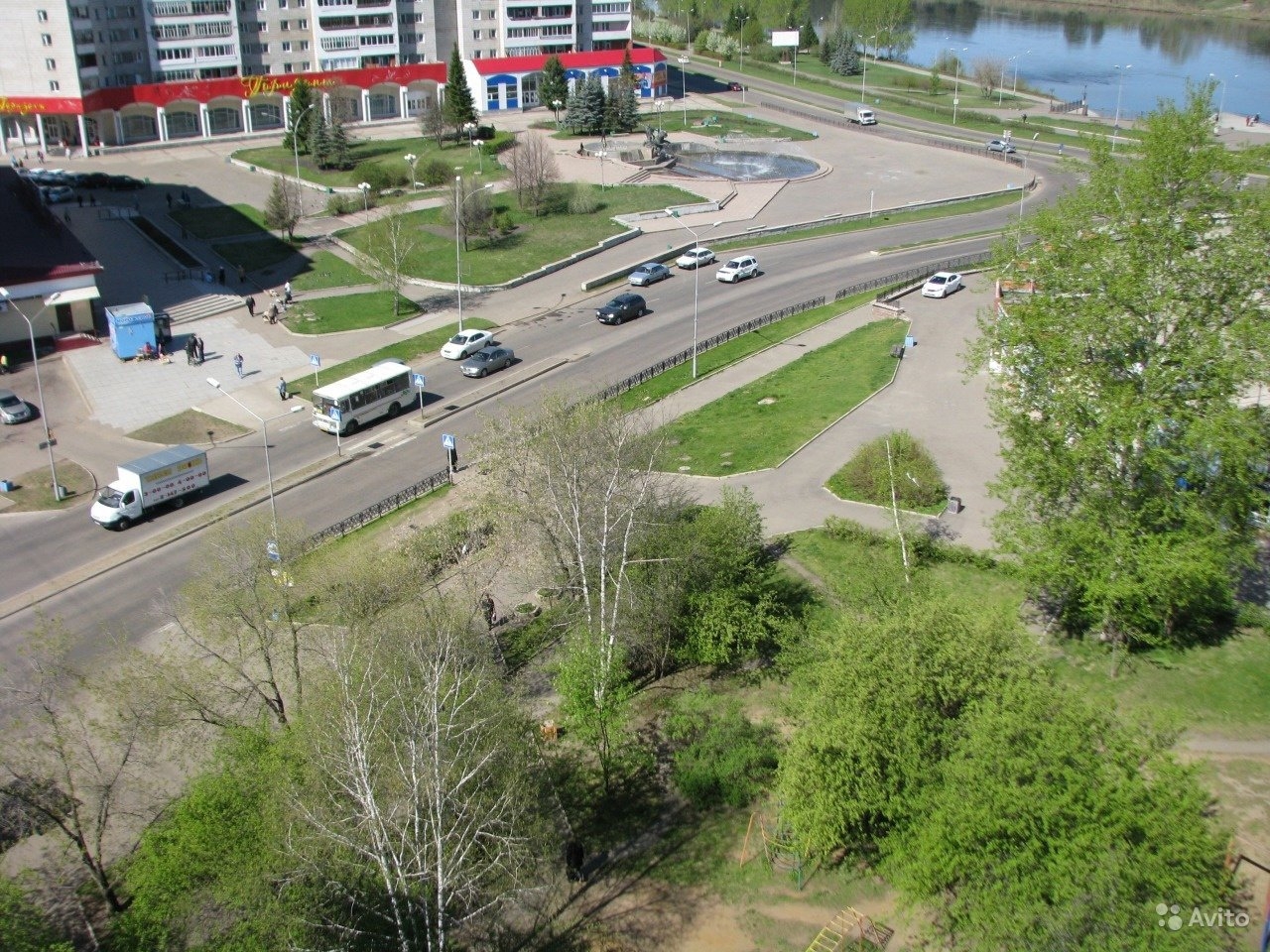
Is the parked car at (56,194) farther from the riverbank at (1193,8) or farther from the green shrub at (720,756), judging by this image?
the riverbank at (1193,8)

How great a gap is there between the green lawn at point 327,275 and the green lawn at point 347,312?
2234 mm

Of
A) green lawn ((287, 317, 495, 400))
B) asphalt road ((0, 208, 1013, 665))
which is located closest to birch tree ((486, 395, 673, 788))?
asphalt road ((0, 208, 1013, 665))

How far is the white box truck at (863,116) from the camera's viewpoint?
10938cm

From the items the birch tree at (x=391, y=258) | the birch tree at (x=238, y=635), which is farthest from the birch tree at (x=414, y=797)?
the birch tree at (x=391, y=258)

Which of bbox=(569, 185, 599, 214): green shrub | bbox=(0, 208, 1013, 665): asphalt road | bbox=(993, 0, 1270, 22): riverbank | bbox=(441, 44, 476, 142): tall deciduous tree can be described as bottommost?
bbox=(0, 208, 1013, 665): asphalt road

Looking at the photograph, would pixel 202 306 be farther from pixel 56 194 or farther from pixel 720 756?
pixel 720 756

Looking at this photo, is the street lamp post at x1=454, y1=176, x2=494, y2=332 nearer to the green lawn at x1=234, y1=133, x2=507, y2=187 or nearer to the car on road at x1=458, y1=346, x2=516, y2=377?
the car on road at x1=458, y1=346, x2=516, y2=377

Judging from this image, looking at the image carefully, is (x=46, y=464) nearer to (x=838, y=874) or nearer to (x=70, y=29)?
(x=838, y=874)

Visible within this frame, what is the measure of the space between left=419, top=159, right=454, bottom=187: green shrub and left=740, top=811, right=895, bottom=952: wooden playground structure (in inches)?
2775

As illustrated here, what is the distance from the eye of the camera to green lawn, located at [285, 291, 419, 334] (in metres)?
60.3

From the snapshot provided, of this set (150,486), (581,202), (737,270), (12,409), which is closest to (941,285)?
(737,270)

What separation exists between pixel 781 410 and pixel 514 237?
33.7 metres

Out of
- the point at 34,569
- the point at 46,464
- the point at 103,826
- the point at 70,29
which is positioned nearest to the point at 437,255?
the point at 46,464

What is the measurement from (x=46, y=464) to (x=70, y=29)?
63806 millimetres
